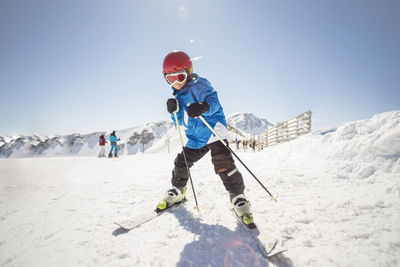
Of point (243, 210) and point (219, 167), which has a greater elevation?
point (219, 167)

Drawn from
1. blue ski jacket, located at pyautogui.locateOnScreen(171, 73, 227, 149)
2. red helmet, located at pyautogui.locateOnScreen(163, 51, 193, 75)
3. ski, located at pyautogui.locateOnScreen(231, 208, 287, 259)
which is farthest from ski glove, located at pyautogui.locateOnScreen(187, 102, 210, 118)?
ski, located at pyautogui.locateOnScreen(231, 208, 287, 259)

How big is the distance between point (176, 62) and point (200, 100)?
63 centimetres

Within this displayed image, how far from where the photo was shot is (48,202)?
7.95ft

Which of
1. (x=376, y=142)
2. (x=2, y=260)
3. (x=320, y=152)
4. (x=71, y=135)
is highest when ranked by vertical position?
(x=376, y=142)

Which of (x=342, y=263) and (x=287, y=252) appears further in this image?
(x=287, y=252)

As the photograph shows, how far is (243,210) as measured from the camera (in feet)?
6.12

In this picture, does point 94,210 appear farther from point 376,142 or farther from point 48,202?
point 376,142

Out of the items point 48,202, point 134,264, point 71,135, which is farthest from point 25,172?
point 71,135

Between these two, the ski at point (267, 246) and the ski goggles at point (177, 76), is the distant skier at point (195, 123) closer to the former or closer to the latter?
the ski goggles at point (177, 76)

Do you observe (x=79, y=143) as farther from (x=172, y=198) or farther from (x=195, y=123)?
(x=195, y=123)

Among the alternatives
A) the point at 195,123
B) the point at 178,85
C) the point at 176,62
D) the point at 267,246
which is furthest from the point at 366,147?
the point at 176,62

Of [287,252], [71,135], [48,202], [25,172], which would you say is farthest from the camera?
[71,135]

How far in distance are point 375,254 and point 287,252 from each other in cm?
59

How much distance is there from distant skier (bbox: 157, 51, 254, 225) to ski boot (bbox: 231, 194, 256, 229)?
4 cm
